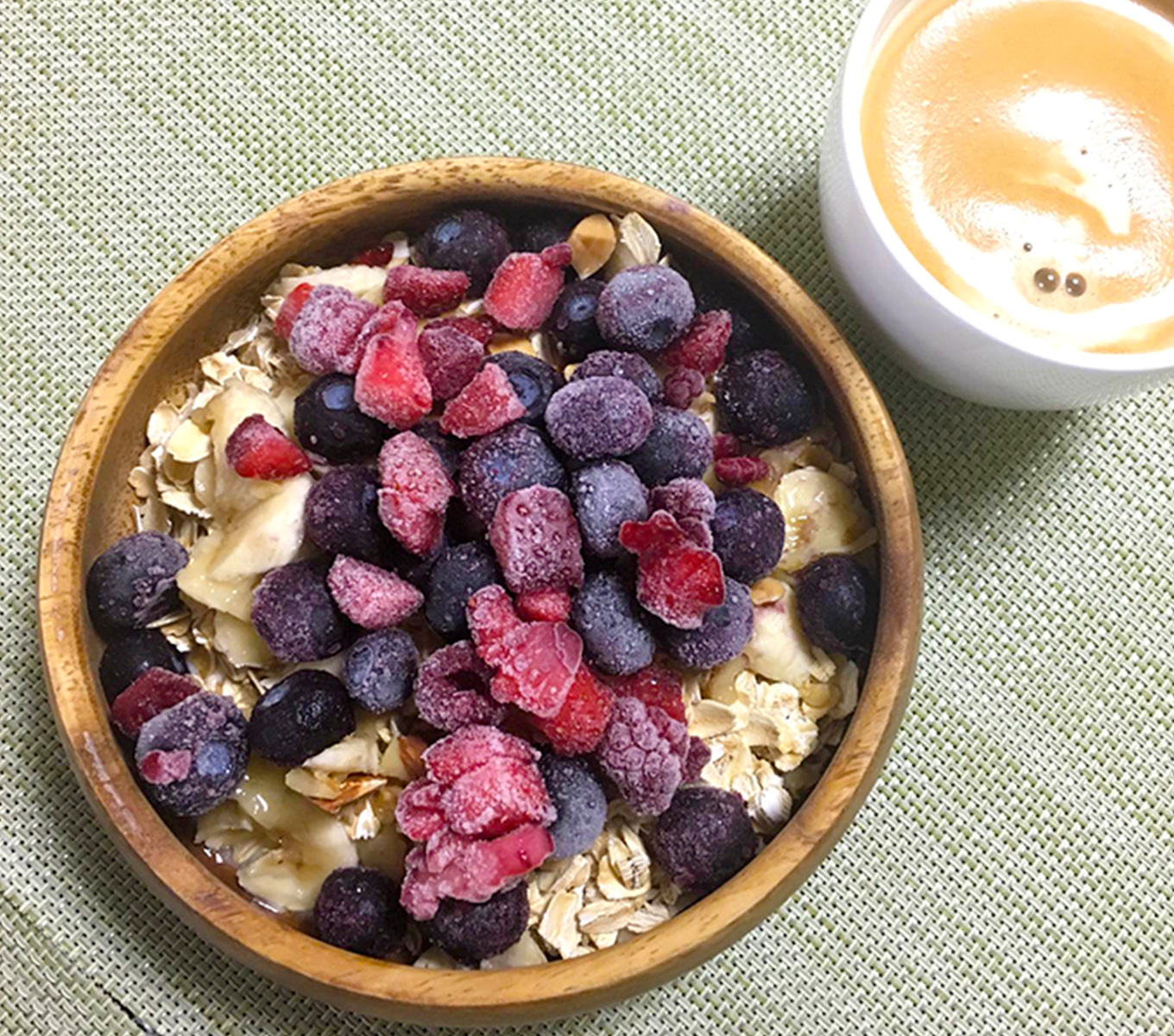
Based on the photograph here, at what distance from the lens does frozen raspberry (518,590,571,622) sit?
0.66m

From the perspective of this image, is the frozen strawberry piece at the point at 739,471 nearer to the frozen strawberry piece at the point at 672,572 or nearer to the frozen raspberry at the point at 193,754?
the frozen strawberry piece at the point at 672,572

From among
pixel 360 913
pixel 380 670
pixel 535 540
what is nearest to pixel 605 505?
pixel 535 540

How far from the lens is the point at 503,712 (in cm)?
66

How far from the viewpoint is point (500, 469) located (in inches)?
26.4

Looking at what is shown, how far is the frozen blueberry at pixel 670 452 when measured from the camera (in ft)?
2.29

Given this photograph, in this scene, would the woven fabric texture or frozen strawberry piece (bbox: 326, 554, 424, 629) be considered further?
the woven fabric texture

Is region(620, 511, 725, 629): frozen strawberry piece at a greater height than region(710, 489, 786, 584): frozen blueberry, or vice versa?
region(620, 511, 725, 629): frozen strawberry piece

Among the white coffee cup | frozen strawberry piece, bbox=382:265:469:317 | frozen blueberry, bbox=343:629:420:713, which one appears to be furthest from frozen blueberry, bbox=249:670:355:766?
the white coffee cup

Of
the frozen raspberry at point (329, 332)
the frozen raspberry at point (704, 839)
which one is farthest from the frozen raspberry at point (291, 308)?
the frozen raspberry at point (704, 839)

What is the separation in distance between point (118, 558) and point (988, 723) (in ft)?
1.83

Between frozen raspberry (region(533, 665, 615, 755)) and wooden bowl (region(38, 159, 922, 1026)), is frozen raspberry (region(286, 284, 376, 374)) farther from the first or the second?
frozen raspberry (region(533, 665, 615, 755))

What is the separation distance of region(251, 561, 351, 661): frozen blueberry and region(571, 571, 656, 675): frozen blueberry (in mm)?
127

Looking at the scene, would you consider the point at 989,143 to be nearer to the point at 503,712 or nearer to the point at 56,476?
the point at 503,712

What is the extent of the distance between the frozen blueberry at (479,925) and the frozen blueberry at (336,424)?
0.24 m
